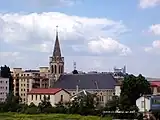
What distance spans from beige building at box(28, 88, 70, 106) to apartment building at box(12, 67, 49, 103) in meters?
11.6

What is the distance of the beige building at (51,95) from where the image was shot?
237ft

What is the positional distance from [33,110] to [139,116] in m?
19.2

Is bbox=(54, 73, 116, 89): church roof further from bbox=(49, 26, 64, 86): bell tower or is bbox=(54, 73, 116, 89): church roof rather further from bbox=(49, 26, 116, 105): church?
bbox=(49, 26, 64, 86): bell tower

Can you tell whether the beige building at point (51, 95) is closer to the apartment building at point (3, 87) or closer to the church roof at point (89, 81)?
the church roof at point (89, 81)

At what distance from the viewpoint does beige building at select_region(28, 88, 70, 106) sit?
72125 millimetres

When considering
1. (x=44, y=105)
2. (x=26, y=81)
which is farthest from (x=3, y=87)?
(x=44, y=105)

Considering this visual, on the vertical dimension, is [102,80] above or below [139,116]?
above

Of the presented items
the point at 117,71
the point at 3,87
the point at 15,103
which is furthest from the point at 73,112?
the point at 117,71

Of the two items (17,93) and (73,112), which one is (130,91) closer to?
(73,112)

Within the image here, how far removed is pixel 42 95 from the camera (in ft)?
239

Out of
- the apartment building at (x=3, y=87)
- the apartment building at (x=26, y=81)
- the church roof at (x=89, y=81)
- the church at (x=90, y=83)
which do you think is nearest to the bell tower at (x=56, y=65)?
the church at (x=90, y=83)

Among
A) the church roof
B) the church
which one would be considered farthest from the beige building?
the church roof

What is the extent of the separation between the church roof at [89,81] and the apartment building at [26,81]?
10.4m

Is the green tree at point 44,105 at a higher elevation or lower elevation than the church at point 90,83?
lower
